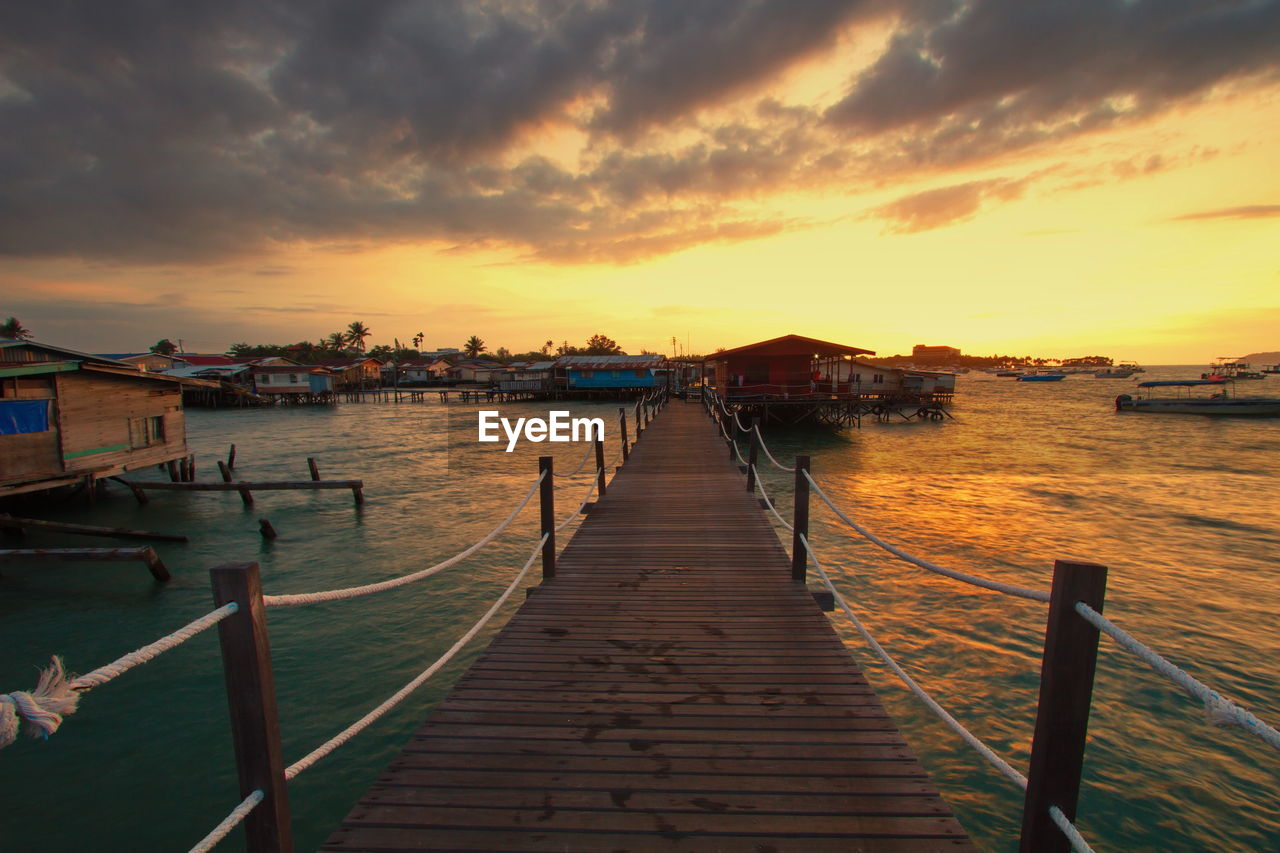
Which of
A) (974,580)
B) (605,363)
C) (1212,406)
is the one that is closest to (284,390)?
(605,363)

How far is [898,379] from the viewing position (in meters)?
48.9

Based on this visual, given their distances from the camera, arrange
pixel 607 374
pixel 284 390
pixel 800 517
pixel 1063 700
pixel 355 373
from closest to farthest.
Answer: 1. pixel 1063 700
2. pixel 800 517
3. pixel 284 390
4. pixel 607 374
5. pixel 355 373

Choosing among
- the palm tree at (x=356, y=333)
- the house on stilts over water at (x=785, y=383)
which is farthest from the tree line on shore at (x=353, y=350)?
the house on stilts over water at (x=785, y=383)

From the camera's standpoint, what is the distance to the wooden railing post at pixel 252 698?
6.80 feet

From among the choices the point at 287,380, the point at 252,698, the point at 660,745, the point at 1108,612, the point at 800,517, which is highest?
the point at 252,698

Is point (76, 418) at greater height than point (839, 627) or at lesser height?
greater

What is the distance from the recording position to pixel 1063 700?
215 cm

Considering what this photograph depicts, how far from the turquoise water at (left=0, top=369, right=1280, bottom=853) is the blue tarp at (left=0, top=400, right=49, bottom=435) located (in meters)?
2.90

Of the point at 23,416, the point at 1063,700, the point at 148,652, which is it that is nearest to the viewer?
the point at 148,652

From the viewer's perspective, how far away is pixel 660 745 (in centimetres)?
349

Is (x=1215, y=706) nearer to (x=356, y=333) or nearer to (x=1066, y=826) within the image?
(x=1066, y=826)


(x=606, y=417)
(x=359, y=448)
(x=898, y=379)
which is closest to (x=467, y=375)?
(x=606, y=417)

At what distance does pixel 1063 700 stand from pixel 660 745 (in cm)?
224

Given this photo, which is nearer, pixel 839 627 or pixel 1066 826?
pixel 1066 826
